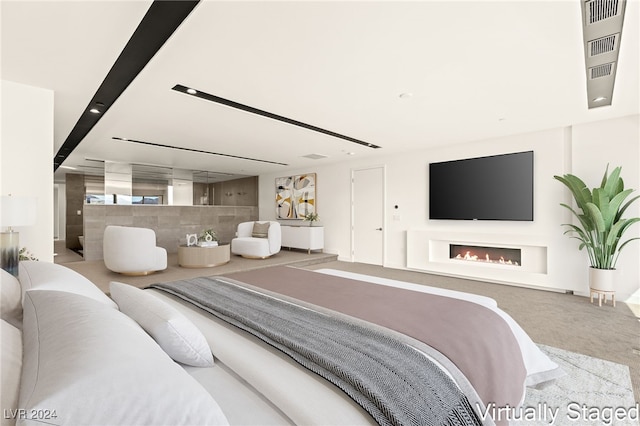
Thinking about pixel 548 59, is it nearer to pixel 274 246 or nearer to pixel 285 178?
pixel 274 246

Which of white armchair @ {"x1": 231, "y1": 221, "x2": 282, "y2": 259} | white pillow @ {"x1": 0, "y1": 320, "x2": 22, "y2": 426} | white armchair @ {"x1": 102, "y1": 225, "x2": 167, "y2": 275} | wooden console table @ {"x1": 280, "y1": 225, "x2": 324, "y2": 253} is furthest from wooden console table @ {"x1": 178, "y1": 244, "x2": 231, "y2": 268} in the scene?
white pillow @ {"x1": 0, "y1": 320, "x2": 22, "y2": 426}

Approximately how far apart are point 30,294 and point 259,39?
207cm

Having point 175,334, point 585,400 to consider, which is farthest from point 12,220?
point 585,400

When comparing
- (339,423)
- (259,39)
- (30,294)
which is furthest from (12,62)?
(339,423)

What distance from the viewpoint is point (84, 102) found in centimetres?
346

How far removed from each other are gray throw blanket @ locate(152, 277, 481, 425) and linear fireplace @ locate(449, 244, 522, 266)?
477cm

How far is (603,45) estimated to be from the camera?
7.70 ft

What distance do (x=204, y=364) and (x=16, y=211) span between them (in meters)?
2.46

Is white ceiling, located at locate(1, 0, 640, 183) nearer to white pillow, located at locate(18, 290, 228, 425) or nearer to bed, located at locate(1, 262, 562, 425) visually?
bed, located at locate(1, 262, 562, 425)

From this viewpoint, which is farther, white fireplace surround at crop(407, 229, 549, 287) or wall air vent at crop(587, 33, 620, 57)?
white fireplace surround at crop(407, 229, 549, 287)

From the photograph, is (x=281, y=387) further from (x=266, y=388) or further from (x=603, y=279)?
(x=603, y=279)

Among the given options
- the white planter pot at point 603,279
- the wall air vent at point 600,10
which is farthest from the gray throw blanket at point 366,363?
the white planter pot at point 603,279

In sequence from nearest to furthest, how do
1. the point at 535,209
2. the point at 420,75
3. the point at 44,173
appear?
1. the point at 420,75
2. the point at 44,173
3. the point at 535,209

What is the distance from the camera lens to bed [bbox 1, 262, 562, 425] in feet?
2.01
